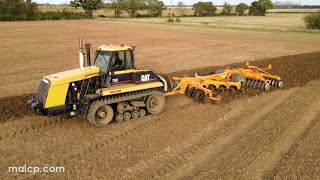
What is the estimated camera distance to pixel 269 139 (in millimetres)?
8164

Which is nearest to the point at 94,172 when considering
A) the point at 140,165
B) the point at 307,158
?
the point at 140,165

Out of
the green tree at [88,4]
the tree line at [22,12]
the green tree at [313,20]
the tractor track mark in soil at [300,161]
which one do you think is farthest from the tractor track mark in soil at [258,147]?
the green tree at [88,4]

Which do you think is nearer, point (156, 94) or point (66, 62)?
point (156, 94)

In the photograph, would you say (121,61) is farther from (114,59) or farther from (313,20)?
(313,20)

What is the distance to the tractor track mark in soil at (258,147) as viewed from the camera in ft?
21.7

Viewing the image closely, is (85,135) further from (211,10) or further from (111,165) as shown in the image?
(211,10)

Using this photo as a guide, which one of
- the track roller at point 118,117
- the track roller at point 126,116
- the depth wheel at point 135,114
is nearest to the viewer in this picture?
the track roller at point 118,117

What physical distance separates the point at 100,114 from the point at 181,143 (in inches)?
95.5

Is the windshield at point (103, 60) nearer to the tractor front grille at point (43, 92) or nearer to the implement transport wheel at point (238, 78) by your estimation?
A: the tractor front grille at point (43, 92)

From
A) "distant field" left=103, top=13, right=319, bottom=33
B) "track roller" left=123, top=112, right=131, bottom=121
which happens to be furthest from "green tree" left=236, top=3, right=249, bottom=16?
"track roller" left=123, top=112, right=131, bottom=121

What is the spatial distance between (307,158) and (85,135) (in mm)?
5413

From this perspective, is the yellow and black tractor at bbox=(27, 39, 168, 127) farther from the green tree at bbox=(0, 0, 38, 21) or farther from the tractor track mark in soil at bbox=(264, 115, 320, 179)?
the green tree at bbox=(0, 0, 38, 21)

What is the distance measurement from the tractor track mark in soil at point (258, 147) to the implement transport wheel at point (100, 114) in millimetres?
3270

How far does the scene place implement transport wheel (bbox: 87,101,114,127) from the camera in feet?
28.5
